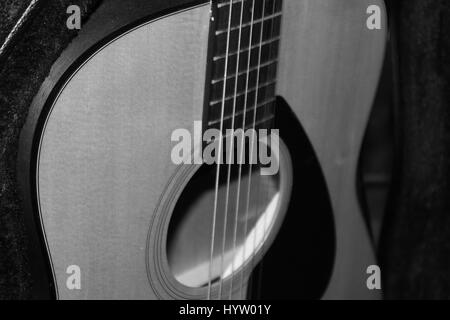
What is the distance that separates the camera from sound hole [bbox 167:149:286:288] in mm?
606

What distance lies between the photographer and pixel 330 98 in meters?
0.61

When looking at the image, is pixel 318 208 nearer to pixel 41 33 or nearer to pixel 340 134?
pixel 340 134

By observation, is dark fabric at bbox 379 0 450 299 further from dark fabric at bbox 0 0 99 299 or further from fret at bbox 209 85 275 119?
dark fabric at bbox 0 0 99 299

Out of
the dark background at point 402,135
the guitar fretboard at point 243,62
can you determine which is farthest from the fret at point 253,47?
the dark background at point 402,135

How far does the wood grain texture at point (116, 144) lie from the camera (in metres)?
0.49

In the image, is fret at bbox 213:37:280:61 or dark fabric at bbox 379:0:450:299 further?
dark fabric at bbox 379:0:450:299

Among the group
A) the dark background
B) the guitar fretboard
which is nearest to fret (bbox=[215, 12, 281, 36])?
the guitar fretboard

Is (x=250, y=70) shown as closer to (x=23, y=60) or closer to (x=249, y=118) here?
(x=249, y=118)

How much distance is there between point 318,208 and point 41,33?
0.34 meters

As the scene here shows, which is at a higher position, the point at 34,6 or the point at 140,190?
the point at 34,6

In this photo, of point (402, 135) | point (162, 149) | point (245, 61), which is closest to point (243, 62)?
point (245, 61)

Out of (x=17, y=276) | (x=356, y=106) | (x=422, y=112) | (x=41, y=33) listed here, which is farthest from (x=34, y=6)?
(x=422, y=112)

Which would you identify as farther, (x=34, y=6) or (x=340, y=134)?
(x=340, y=134)

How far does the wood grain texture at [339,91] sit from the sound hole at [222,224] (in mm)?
70
